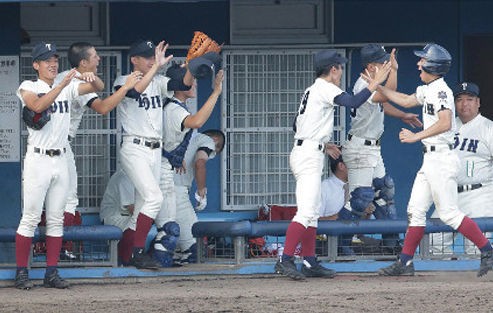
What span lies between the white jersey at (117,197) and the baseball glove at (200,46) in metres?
1.18

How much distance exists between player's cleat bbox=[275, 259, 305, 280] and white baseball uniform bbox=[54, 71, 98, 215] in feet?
5.40

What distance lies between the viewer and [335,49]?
12.7m

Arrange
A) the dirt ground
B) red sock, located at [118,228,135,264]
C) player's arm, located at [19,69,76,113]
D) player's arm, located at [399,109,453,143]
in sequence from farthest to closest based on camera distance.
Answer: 1. red sock, located at [118,228,135,264]
2. player's arm, located at [399,109,453,143]
3. player's arm, located at [19,69,76,113]
4. the dirt ground

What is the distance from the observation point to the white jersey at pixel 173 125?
11852 millimetres

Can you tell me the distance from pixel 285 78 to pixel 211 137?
0.91m

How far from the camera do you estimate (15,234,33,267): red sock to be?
11055 mm

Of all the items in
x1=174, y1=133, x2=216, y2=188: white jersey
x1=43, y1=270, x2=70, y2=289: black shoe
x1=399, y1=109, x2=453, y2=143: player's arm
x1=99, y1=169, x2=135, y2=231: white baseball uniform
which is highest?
x1=399, y1=109, x2=453, y2=143: player's arm

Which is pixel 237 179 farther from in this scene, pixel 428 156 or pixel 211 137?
pixel 428 156

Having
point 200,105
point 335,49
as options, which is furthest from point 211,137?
point 335,49

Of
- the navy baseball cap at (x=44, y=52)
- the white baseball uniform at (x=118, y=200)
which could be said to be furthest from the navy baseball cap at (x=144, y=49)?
the white baseball uniform at (x=118, y=200)

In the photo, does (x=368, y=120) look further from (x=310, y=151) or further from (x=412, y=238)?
(x=412, y=238)

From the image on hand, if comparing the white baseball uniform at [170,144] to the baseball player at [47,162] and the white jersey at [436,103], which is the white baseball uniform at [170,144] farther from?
the white jersey at [436,103]

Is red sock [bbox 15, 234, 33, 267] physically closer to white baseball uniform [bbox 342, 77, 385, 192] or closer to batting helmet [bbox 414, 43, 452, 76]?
white baseball uniform [bbox 342, 77, 385, 192]

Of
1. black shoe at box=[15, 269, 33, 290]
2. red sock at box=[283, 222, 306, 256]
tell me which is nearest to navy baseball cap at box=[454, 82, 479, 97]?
red sock at box=[283, 222, 306, 256]
